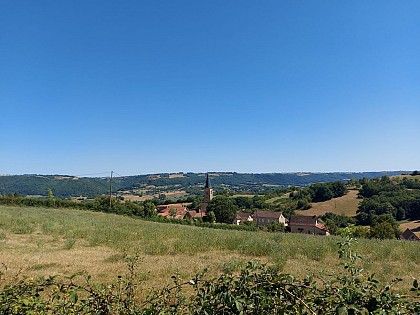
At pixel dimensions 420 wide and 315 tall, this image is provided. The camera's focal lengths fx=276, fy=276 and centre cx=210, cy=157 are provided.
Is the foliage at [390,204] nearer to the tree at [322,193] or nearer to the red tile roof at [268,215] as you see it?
the tree at [322,193]

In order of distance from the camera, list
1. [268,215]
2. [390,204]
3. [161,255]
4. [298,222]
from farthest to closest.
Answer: [268,215], [390,204], [298,222], [161,255]

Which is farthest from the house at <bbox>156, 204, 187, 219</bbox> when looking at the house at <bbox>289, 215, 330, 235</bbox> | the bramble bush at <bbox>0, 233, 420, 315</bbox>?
the bramble bush at <bbox>0, 233, 420, 315</bbox>

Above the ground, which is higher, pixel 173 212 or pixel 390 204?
pixel 390 204

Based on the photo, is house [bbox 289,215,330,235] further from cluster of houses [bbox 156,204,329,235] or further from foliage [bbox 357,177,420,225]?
foliage [bbox 357,177,420,225]

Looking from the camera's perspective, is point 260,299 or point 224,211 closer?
point 260,299

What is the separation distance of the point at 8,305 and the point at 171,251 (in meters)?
10.7

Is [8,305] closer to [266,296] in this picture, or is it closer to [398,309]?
[266,296]

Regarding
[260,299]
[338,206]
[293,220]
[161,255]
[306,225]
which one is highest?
[260,299]

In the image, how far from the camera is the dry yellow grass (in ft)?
272

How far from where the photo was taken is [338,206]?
3465 inches

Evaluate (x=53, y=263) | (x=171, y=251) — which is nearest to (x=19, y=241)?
(x=53, y=263)

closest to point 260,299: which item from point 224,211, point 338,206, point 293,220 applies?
point 224,211

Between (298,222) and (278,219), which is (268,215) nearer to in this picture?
(278,219)

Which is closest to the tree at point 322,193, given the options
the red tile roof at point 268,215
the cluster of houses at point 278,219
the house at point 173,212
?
the red tile roof at point 268,215
